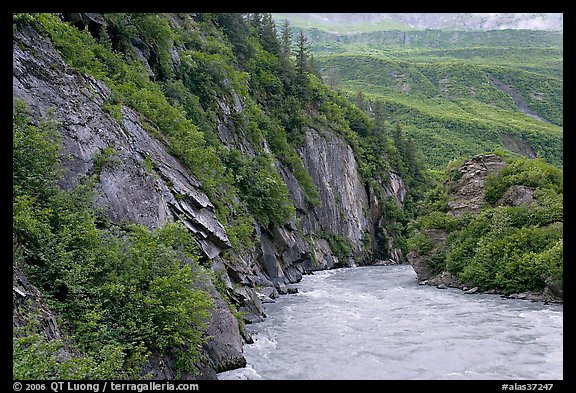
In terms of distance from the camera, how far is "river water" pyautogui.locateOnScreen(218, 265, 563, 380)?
12.7 m

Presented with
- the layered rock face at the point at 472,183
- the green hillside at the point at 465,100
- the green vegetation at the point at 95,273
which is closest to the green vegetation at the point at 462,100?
the green hillside at the point at 465,100

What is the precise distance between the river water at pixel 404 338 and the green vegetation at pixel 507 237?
174cm

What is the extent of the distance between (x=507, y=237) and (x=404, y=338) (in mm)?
14513

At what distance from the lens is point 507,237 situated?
2753 cm

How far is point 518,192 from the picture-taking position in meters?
30.5

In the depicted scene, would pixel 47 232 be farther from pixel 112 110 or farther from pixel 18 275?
pixel 112 110

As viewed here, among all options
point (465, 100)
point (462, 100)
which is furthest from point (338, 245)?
point (465, 100)

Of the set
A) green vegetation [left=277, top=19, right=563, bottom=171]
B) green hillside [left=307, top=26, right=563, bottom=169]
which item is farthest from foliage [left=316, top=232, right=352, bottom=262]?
green hillside [left=307, top=26, right=563, bottom=169]

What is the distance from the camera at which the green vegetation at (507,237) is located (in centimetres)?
2480

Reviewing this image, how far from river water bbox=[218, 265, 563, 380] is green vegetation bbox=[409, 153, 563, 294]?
174cm

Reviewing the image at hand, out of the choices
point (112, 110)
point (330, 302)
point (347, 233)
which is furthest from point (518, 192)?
point (112, 110)

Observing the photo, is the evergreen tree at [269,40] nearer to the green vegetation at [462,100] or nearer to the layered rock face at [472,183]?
the layered rock face at [472,183]

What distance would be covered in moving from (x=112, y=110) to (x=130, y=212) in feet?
14.7

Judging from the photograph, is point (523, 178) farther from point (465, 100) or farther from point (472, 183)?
point (465, 100)
